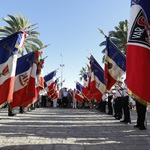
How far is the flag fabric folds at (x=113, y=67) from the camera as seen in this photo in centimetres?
1261

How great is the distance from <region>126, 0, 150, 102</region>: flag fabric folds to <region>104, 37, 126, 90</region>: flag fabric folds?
22.4 feet

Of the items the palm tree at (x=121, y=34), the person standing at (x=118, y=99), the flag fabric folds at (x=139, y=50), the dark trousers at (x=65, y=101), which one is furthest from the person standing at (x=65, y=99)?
the flag fabric folds at (x=139, y=50)

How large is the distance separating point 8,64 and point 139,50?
3.85m

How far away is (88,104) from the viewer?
31453 mm

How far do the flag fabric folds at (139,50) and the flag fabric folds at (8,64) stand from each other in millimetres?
3430

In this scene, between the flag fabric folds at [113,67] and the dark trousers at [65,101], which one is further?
the dark trousers at [65,101]

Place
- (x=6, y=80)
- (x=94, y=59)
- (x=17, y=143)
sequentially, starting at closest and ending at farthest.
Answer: (x=17, y=143), (x=6, y=80), (x=94, y=59)

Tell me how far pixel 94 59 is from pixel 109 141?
12.3 m

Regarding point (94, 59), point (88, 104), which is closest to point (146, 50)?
point (94, 59)

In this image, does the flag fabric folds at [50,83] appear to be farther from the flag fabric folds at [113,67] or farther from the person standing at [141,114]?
the person standing at [141,114]

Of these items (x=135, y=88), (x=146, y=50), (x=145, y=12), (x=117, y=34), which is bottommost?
(x=135, y=88)

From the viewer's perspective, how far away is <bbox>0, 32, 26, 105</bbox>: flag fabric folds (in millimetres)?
7711

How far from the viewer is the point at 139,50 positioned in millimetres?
5453

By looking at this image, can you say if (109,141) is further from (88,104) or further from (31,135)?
(88,104)
